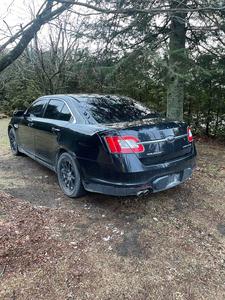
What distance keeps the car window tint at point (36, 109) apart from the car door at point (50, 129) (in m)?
0.27

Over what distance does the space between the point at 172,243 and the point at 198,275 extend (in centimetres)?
46

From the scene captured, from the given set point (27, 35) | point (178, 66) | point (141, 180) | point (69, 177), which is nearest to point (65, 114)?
point (69, 177)

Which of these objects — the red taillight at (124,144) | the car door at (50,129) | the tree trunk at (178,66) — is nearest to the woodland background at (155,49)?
the tree trunk at (178,66)

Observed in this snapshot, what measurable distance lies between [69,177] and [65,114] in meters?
1.03

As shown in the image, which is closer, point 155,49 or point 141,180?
point 141,180

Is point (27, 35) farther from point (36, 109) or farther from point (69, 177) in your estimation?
point (69, 177)

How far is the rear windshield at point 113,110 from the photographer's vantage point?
3247mm

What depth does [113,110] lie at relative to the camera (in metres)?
3.45

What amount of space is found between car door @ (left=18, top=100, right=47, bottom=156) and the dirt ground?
1198 mm

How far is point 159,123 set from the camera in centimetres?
306

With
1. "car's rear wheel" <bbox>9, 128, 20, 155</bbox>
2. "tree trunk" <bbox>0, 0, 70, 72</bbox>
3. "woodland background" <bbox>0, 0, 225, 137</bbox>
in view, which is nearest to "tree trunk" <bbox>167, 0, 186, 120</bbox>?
"woodland background" <bbox>0, 0, 225, 137</bbox>

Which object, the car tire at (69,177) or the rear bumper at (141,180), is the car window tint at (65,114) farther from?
the rear bumper at (141,180)

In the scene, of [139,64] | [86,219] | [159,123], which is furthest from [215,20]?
[86,219]

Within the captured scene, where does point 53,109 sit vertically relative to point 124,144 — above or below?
above
